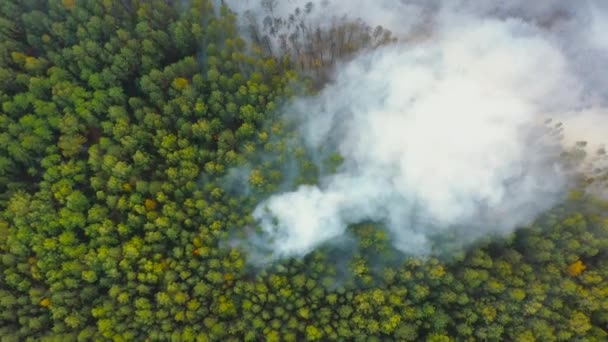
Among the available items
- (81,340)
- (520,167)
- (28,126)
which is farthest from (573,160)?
(28,126)

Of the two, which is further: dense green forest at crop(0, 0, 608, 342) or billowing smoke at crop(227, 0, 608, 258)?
billowing smoke at crop(227, 0, 608, 258)

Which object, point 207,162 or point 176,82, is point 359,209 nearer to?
point 207,162

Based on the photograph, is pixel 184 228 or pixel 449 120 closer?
pixel 184 228

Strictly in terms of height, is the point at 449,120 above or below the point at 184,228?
above

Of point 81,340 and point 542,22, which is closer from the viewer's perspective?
point 81,340
